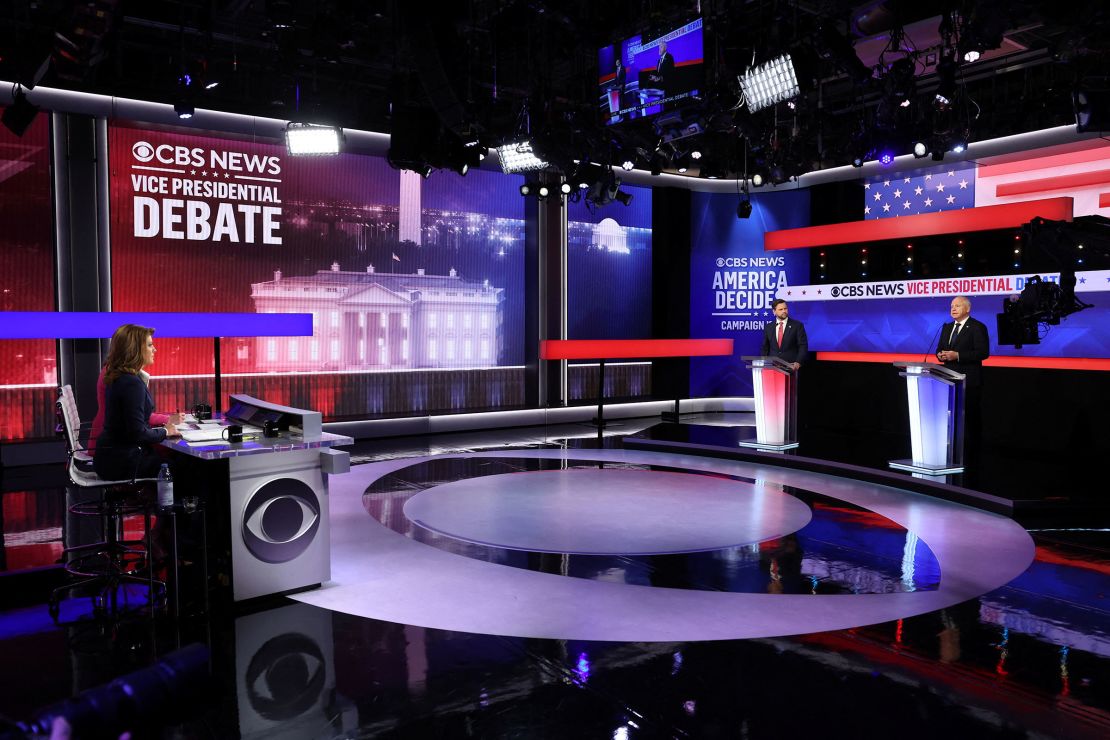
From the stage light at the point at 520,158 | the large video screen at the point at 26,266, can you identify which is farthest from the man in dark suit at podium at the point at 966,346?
the large video screen at the point at 26,266

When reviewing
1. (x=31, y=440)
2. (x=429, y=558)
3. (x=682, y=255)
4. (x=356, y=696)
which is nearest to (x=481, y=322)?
(x=682, y=255)

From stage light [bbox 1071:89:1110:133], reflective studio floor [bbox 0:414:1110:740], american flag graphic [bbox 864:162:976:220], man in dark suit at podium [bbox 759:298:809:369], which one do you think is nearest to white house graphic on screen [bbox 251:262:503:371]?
reflective studio floor [bbox 0:414:1110:740]

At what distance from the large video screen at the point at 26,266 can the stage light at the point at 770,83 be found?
22.2 ft

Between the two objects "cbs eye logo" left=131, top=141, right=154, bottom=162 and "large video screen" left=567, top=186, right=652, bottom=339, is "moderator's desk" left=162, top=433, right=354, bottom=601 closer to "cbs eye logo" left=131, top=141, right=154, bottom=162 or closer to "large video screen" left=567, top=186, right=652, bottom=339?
"cbs eye logo" left=131, top=141, right=154, bottom=162

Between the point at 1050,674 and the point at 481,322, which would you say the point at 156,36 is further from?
the point at 1050,674

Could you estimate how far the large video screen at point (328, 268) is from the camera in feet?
27.3

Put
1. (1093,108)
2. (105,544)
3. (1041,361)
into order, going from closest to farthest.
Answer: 1. (105,544)
2. (1093,108)
3. (1041,361)

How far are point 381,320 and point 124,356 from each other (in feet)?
19.9

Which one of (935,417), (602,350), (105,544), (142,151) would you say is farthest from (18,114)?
(935,417)

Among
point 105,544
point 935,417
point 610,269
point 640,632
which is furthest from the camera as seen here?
point 610,269

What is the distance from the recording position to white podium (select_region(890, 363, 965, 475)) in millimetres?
6141

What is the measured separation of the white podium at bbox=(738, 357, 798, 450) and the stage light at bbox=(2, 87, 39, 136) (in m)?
6.81

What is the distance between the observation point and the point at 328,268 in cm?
937

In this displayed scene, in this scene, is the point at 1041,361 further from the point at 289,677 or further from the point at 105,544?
the point at 105,544
